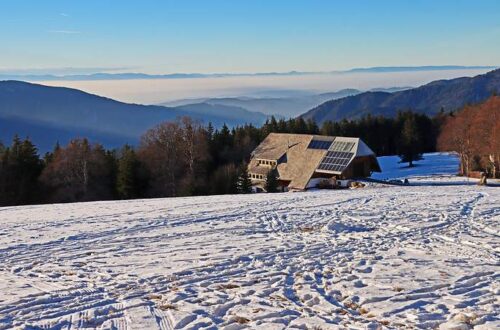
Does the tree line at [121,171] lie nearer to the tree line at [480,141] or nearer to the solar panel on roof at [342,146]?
the solar panel on roof at [342,146]

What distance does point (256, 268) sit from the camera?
993 centimetres

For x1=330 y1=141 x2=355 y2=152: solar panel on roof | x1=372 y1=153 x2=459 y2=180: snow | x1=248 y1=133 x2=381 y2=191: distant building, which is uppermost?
x1=330 y1=141 x2=355 y2=152: solar panel on roof

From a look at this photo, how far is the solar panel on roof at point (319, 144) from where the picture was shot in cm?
5018

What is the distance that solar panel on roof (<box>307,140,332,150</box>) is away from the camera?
50178mm

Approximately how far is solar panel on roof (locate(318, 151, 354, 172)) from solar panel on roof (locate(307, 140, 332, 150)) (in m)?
1.79

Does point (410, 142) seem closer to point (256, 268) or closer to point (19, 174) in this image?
point (19, 174)

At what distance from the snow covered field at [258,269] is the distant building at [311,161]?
2839 cm

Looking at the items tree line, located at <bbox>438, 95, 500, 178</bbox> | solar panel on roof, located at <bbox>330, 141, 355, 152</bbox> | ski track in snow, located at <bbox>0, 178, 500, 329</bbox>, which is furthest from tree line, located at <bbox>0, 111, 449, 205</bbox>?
ski track in snow, located at <bbox>0, 178, 500, 329</bbox>

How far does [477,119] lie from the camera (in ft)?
166

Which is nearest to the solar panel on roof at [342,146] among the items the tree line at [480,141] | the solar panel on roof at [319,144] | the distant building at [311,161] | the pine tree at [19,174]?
the distant building at [311,161]

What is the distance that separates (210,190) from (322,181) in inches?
450

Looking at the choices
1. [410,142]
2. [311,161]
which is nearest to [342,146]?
[311,161]

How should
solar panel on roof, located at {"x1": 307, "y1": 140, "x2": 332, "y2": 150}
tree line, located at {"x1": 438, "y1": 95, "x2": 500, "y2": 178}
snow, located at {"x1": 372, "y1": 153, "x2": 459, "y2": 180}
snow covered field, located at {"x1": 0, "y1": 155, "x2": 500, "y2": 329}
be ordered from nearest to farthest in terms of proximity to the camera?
snow covered field, located at {"x1": 0, "y1": 155, "x2": 500, "y2": 329}
tree line, located at {"x1": 438, "y1": 95, "x2": 500, "y2": 178}
solar panel on roof, located at {"x1": 307, "y1": 140, "x2": 332, "y2": 150}
snow, located at {"x1": 372, "y1": 153, "x2": 459, "y2": 180}

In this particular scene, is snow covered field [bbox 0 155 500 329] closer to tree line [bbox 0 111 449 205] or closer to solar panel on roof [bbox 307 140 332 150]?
tree line [bbox 0 111 449 205]
